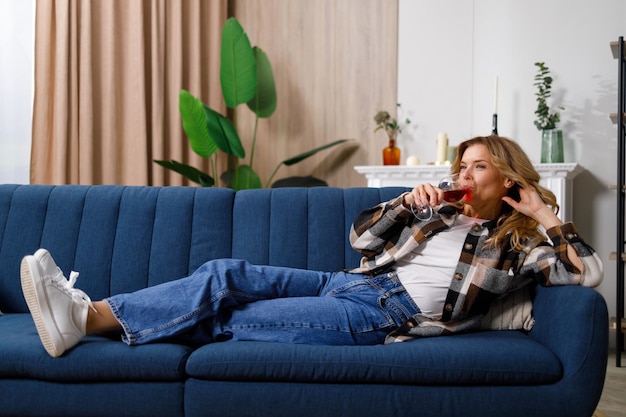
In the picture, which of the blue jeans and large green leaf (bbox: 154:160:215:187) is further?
large green leaf (bbox: 154:160:215:187)

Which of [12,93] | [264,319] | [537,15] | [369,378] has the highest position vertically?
[537,15]

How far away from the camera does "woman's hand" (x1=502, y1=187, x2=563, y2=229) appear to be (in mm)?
1906

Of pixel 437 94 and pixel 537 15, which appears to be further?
pixel 437 94

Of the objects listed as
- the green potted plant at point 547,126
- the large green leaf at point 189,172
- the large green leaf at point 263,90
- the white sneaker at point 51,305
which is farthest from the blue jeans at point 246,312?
the large green leaf at point 263,90

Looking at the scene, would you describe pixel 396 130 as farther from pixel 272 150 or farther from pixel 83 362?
pixel 83 362

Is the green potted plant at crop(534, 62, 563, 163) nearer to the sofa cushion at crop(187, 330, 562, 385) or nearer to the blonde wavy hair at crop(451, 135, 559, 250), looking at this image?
the blonde wavy hair at crop(451, 135, 559, 250)

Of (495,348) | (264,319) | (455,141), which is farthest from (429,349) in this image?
(455,141)

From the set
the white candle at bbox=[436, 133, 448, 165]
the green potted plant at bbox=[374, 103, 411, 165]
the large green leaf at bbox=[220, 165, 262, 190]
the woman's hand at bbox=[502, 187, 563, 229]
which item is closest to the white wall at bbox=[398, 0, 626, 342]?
the green potted plant at bbox=[374, 103, 411, 165]

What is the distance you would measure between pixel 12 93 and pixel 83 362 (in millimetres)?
2371

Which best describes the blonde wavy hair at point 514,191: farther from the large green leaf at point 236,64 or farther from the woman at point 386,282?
the large green leaf at point 236,64

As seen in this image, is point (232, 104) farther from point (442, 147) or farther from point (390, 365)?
point (390, 365)

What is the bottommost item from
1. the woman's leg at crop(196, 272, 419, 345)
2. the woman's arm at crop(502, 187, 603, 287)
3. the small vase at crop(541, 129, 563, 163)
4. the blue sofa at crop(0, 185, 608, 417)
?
the blue sofa at crop(0, 185, 608, 417)

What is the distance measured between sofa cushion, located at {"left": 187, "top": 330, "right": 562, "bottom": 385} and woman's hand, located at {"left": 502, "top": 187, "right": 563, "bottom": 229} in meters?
0.39

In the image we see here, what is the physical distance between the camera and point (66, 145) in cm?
368
